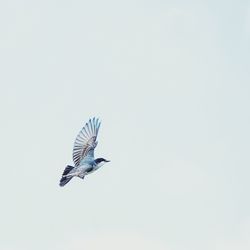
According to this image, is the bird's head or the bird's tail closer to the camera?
the bird's tail

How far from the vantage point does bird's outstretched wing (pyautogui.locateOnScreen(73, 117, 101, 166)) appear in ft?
96.9

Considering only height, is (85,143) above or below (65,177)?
above

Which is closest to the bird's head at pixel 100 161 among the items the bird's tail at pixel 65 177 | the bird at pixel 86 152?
the bird at pixel 86 152

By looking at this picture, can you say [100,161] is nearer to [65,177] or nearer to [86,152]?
[86,152]

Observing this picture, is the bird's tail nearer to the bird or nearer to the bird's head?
the bird

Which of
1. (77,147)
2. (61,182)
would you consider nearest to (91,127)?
(77,147)

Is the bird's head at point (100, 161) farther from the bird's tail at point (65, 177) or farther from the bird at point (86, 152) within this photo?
the bird's tail at point (65, 177)

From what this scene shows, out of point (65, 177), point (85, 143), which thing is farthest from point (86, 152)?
point (65, 177)

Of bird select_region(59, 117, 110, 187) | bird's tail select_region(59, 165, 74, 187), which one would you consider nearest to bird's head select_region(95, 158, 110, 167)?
bird select_region(59, 117, 110, 187)

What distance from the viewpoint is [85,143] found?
29.9m

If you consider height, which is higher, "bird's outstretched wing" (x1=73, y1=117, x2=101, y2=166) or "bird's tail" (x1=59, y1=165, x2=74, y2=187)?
"bird's outstretched wing" (x1=73, y1=117, x2=101, y2=166)

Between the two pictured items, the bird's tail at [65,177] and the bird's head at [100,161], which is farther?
the bird's head at [100,161]

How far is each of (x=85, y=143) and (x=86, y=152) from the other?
24.8 inches

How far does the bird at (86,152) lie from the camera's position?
29.2m
